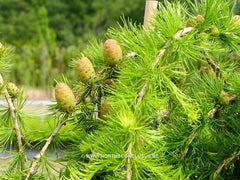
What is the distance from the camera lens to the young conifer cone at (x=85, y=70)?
357 millimetres

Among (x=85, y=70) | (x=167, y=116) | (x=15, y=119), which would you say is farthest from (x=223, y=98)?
(x=15, y=119)

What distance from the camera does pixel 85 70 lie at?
1.18 feet

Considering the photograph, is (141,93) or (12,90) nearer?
(141,93)

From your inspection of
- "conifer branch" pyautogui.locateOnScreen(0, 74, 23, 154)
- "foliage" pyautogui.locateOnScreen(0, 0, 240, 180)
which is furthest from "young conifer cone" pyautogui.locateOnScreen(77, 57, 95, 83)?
"conifer branch" pyautogui.locateOnScreen(0, 74, 23, 154)

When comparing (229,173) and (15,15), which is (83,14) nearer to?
(15,15)

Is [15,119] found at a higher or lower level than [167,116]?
higher

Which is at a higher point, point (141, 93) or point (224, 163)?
point (141, 93)

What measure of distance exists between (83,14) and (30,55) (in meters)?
4.03

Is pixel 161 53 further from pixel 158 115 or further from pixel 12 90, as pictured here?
pixel 12 90

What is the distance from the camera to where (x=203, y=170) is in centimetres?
33

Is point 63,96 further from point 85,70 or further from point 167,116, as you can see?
point 167,116

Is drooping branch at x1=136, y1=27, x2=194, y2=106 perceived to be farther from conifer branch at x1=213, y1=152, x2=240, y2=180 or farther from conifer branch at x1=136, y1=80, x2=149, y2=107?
conifer branch at x1=213, y1=152, x2=240, y2=180

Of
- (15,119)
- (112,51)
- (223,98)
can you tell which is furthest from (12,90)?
(223,98)

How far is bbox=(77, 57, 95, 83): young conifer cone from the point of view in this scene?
0.36 m
